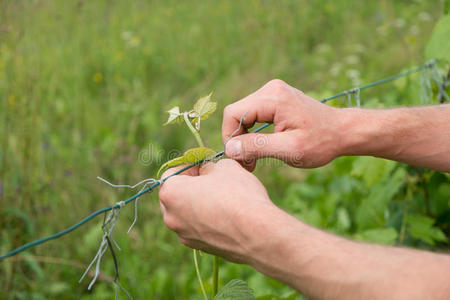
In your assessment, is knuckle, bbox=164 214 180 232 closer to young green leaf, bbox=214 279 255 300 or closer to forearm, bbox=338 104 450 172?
young green leaf, bbox=214 279 255 300

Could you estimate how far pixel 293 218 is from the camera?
788 millimetres

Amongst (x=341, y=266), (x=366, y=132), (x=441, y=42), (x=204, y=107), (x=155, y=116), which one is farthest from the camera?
(x=155, y=116)

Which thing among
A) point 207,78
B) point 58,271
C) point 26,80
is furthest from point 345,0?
point 58,271

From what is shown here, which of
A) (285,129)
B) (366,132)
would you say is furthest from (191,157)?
(366,132)

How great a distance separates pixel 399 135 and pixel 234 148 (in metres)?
0.54

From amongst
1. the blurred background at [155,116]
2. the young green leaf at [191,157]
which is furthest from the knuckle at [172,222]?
the blurred background at [155,116]

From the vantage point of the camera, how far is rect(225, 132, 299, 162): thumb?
104 cm

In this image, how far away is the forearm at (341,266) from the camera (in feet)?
2.13

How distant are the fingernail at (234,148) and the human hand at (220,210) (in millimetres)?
106

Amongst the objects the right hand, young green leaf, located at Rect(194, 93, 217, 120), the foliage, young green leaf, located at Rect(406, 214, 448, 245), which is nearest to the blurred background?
young green leaf, located at Rect(406, 214, 448, 245)

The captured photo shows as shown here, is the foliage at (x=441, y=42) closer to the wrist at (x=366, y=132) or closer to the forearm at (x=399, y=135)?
the forearm at (x=399, y=135)

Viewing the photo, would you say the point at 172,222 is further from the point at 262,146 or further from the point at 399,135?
the point at 399,135

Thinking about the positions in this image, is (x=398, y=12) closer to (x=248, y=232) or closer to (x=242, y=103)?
(x=242, y=103)

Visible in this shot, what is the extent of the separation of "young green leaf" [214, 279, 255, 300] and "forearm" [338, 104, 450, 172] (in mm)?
517
